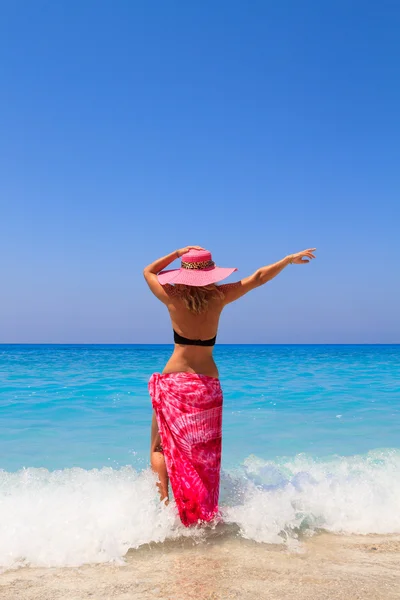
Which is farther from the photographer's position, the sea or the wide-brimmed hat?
the wide-brimmed hat

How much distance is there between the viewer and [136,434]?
23.6 ft

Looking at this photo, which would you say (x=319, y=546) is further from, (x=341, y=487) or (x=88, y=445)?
(x=88, y=445)

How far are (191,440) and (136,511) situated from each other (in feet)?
1.91

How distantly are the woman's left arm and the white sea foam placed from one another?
1.27 meters

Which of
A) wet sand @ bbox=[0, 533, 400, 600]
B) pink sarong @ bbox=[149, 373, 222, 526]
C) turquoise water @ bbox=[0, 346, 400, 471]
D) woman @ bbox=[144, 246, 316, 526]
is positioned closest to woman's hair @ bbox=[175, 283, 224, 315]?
woman @ bbox=[144, 246, 316, 526]

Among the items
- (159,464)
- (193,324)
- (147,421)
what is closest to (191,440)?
(159,464)

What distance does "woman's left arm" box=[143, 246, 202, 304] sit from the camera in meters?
3.67

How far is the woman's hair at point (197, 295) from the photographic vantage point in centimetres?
355

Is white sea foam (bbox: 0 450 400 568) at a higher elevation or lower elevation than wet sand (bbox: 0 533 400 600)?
higher

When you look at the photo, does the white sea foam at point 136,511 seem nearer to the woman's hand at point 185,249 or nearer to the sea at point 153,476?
the sea at point 153,476

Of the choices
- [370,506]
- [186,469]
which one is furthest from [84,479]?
[370,506]

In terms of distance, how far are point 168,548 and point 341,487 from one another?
5.41ft

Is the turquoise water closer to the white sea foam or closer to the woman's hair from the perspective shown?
the white sea foam

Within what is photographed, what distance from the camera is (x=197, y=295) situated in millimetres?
3574
